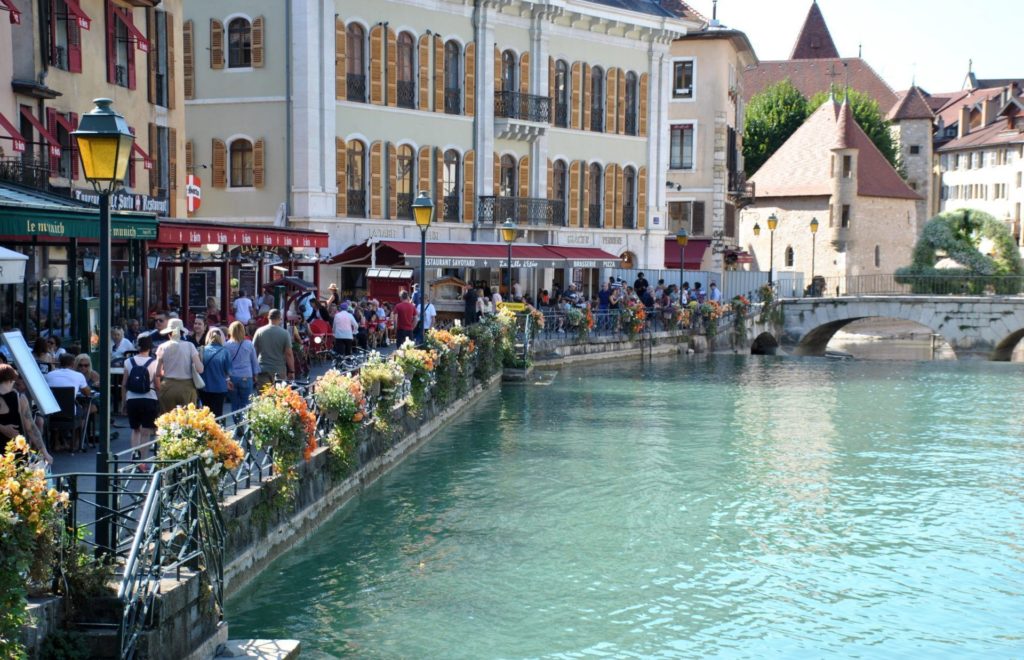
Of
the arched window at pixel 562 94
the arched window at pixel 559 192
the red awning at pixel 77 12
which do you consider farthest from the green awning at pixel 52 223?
the arched window at pixel 562 94

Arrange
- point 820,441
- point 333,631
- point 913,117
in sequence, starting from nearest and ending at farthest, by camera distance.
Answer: point 333,631 → point 820,441 → point 913,117

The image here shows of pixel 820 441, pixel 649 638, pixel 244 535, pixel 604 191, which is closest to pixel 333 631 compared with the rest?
pixel 244 535

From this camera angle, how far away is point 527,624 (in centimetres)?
1158

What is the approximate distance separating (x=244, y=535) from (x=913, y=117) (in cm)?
8468

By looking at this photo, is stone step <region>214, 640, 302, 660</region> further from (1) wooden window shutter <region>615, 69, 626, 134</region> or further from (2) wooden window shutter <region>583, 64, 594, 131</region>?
(1) wooden window shutter <region>615, 69, 626, 134</region>

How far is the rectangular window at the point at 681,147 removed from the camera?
50031 mm

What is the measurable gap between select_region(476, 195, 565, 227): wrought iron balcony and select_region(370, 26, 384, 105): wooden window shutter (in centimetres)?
483

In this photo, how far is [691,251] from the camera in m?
49.9

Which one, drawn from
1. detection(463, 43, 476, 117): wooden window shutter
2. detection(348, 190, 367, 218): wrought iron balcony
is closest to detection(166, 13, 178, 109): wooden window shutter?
detection(348, 190, 367, 218): wrought iron balcony

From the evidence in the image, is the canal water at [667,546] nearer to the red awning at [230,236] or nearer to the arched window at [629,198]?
the red awning at [230,236]

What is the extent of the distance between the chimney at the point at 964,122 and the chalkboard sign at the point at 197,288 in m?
80.5

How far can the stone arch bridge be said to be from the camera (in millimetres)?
45688

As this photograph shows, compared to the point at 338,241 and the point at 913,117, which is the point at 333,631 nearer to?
the point at 338,241

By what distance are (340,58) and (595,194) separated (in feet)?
37.3
